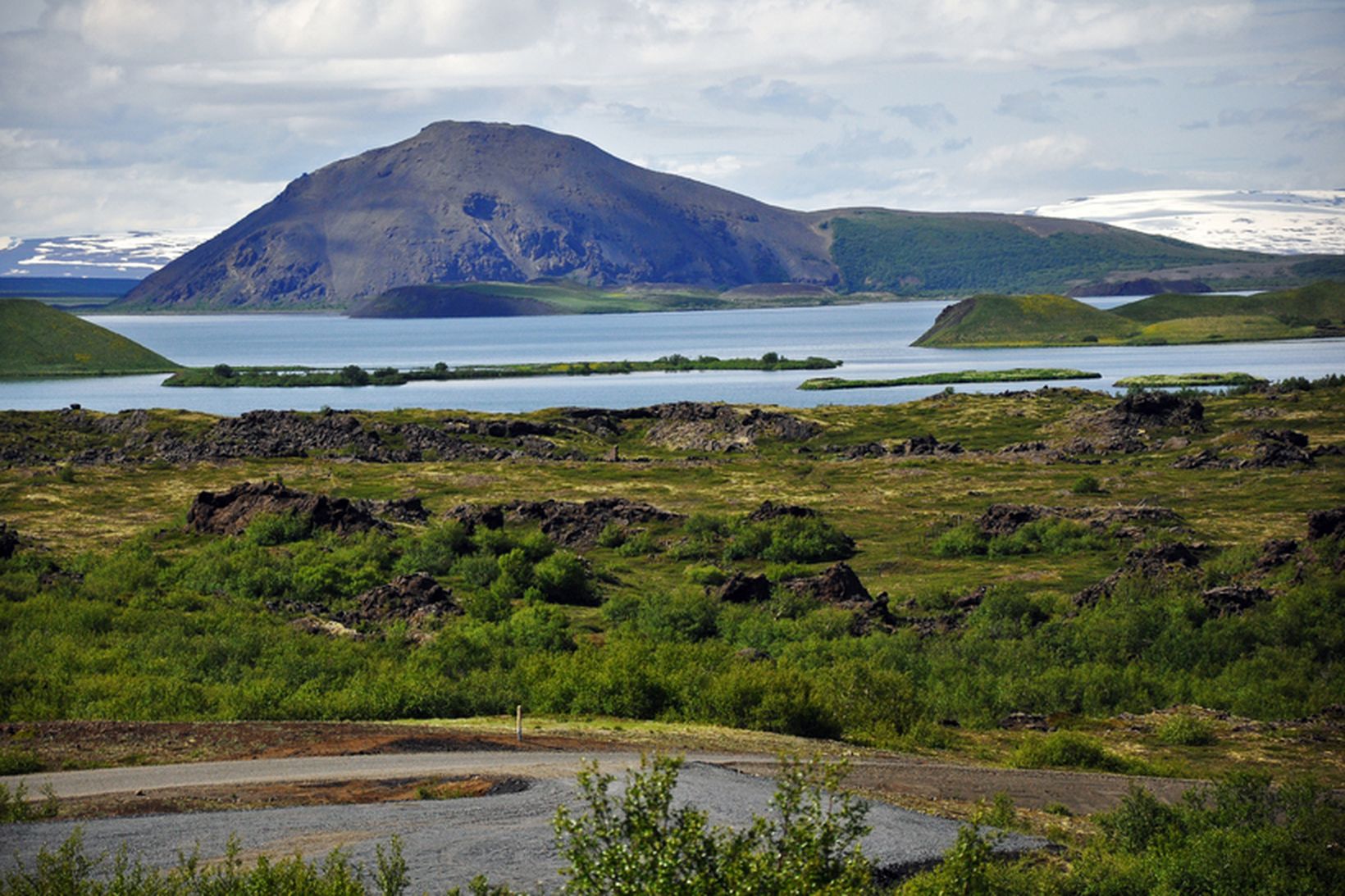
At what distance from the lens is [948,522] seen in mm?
64500

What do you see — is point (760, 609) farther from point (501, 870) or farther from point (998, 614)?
point (501, 870)

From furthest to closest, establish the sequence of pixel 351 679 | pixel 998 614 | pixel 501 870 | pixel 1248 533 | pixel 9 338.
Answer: pixel 9 338, pixel 1248 533, pixel 998 614, pixel 351 679, pixel 501 870

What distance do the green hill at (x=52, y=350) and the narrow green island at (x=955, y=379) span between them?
317 feet

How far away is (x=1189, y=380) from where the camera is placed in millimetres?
142625

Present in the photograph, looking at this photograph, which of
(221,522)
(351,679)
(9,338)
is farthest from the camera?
(9,338)

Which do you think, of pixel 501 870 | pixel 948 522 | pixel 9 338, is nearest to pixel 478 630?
pixel 501 870

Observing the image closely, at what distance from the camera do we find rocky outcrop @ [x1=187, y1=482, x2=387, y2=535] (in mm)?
60594

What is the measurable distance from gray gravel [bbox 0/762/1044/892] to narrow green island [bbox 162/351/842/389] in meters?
156

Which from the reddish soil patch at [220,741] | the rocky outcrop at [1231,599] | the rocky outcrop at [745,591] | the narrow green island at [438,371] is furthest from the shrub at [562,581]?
the narrow green island at [438,371]

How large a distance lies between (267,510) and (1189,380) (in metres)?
108

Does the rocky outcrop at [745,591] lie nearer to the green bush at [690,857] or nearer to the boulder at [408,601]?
the boulder at [408,601]

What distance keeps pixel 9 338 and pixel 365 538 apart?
154 meters

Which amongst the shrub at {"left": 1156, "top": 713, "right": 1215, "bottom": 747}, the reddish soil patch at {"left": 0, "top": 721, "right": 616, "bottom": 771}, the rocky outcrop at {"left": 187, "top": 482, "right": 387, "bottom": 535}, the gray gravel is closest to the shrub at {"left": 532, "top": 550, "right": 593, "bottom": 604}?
the rocky outcrop at {"left": 187, "top": 482, "right": 387, "bottom": 535}

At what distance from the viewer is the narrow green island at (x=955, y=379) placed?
154875 mm
